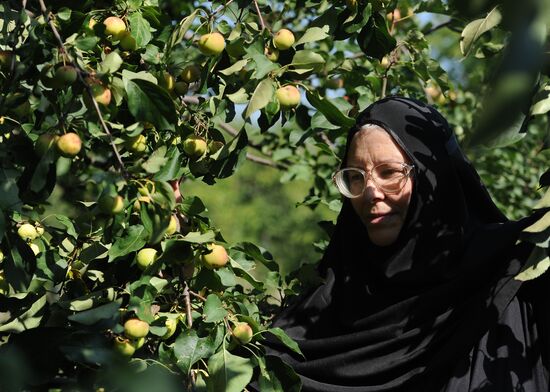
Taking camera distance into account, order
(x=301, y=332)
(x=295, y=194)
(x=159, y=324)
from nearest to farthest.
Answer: (x=159, y=324)
(x=301, y=332)
(x=295, y=194)

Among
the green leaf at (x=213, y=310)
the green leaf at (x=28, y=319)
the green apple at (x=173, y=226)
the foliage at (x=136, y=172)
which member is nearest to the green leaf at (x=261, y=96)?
the foliage at (x=136, y=172)

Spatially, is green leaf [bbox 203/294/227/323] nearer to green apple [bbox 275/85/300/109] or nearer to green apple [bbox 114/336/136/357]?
green apple [bbox 114/336/136/357]

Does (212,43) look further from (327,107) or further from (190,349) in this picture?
→ (190,349)

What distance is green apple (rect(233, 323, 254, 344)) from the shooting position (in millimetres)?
1566

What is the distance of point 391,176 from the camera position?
1920 mm

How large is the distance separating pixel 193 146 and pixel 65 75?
0.32 metres

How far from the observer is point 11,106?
1447 millimetres

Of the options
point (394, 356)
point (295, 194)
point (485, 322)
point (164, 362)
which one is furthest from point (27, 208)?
point (295, 194)

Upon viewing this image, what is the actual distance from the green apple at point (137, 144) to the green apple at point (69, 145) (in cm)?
19

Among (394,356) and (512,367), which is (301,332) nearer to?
(394,356)

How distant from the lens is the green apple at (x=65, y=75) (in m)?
1.33

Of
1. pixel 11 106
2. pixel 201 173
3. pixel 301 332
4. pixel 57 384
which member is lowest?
pixel 301 332

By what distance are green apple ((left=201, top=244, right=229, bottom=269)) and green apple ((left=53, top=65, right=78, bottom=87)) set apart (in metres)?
0.39

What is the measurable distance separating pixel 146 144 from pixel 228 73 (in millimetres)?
201
